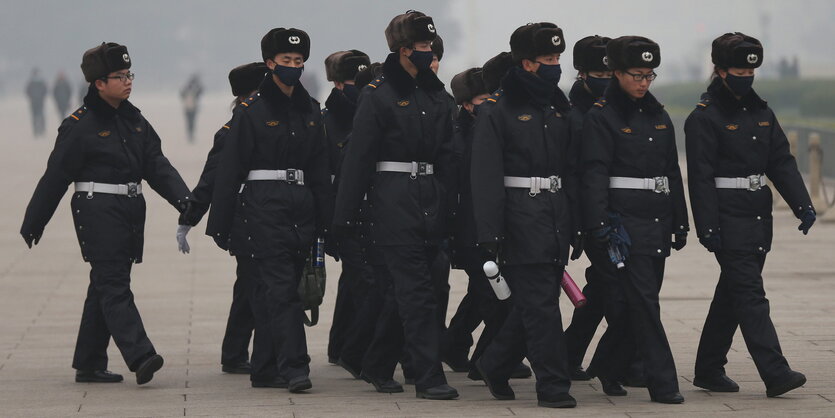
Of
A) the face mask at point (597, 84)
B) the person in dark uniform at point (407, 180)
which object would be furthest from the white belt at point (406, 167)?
the face mask at point (597, 84)

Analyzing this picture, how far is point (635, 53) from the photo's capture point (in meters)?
8.84

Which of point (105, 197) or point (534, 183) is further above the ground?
point (534, 183)

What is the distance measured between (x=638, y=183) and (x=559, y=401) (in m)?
1.18

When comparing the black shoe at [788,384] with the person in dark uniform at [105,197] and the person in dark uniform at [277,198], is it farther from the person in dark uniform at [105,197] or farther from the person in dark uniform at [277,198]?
the person in dark uniform at [105,197]

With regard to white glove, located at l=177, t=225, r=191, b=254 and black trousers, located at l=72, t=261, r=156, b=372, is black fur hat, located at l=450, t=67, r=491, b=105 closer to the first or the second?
white glove, located at l=177, t=225, r=191, b=254

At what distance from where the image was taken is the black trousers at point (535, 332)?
8.62m

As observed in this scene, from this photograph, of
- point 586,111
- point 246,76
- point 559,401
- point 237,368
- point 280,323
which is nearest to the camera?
point 559,401

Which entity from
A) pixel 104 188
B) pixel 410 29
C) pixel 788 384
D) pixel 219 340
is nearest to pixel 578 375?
pixel 788 384

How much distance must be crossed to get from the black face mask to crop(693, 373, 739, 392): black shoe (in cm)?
167

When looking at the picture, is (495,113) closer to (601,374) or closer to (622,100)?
(622,100)

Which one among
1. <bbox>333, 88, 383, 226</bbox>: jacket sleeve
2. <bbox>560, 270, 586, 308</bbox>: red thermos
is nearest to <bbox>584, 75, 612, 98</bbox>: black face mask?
<bbox>560, 270, 586, 308</bbox>: red thermos

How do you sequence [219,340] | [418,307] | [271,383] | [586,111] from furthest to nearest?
[219,340] → [586,111] → [271,383] → [418,307]

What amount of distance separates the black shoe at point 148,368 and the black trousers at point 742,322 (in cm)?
282

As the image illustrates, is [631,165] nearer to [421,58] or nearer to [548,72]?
[548,72]
